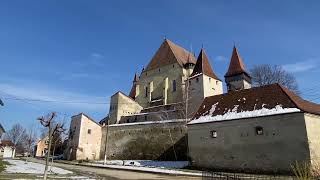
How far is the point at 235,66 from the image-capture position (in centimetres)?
5397

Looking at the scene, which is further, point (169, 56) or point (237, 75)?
point (169, 56)

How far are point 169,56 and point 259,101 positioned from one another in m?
34.0

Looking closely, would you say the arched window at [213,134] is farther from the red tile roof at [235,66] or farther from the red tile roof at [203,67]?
the red tile roof at [235,66]

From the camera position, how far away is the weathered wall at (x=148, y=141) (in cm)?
3888

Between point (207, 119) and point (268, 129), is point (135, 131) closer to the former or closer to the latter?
point (207, 119)

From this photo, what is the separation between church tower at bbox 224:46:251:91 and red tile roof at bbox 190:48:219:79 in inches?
128

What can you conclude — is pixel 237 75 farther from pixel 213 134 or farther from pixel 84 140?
pixel 84 140

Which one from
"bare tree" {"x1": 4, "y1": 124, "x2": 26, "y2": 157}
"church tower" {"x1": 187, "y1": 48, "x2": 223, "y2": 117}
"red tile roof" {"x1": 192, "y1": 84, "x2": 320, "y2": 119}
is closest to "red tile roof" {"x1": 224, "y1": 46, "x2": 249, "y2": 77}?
"church tower" {"x1": 187, "y1": 48, "x2": 223, "y2": 117}

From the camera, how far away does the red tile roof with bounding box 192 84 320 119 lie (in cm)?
2484

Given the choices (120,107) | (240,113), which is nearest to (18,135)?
(120,107)

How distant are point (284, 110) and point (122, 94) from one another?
36859mm

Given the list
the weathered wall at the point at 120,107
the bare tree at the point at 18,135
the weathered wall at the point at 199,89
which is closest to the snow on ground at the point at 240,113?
the weathered wall at the point at 199,89

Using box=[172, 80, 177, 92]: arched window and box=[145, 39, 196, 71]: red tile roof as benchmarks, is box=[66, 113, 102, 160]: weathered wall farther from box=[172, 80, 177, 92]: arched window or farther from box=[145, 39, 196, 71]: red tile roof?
box=[145, 39, 196, 71]: red tile roof

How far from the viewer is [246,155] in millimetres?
25406
